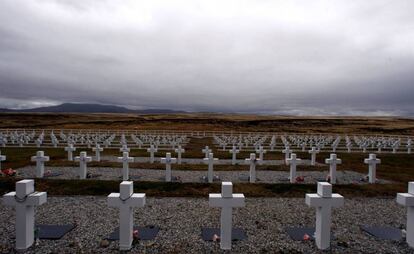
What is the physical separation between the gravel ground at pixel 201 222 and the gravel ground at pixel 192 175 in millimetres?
3674

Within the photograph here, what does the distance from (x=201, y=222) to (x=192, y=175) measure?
6.88m

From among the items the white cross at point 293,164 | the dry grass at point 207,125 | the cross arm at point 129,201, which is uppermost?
the cross arm at point 129,201

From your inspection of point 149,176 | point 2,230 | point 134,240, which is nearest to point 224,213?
point 134,240

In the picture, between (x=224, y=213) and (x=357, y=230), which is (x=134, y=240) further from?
(x=357, y=230)

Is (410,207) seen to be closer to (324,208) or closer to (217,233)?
(324,208)

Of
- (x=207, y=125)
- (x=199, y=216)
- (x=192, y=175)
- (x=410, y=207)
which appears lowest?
(x=207, y=125)

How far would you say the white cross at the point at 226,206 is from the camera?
5.79m

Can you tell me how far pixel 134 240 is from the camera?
612 cm

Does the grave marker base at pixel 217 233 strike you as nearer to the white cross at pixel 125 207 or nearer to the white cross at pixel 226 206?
the white cross at pixel 226 206

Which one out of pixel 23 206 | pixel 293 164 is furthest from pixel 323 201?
pixel 293 164

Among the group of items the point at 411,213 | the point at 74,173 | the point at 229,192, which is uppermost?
the point at 229,192

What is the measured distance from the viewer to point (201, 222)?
7367 mm

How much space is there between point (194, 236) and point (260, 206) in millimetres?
3150

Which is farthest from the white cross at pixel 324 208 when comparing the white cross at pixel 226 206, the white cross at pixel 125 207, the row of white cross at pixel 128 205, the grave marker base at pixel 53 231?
the grave marker base at pixel 53 231
